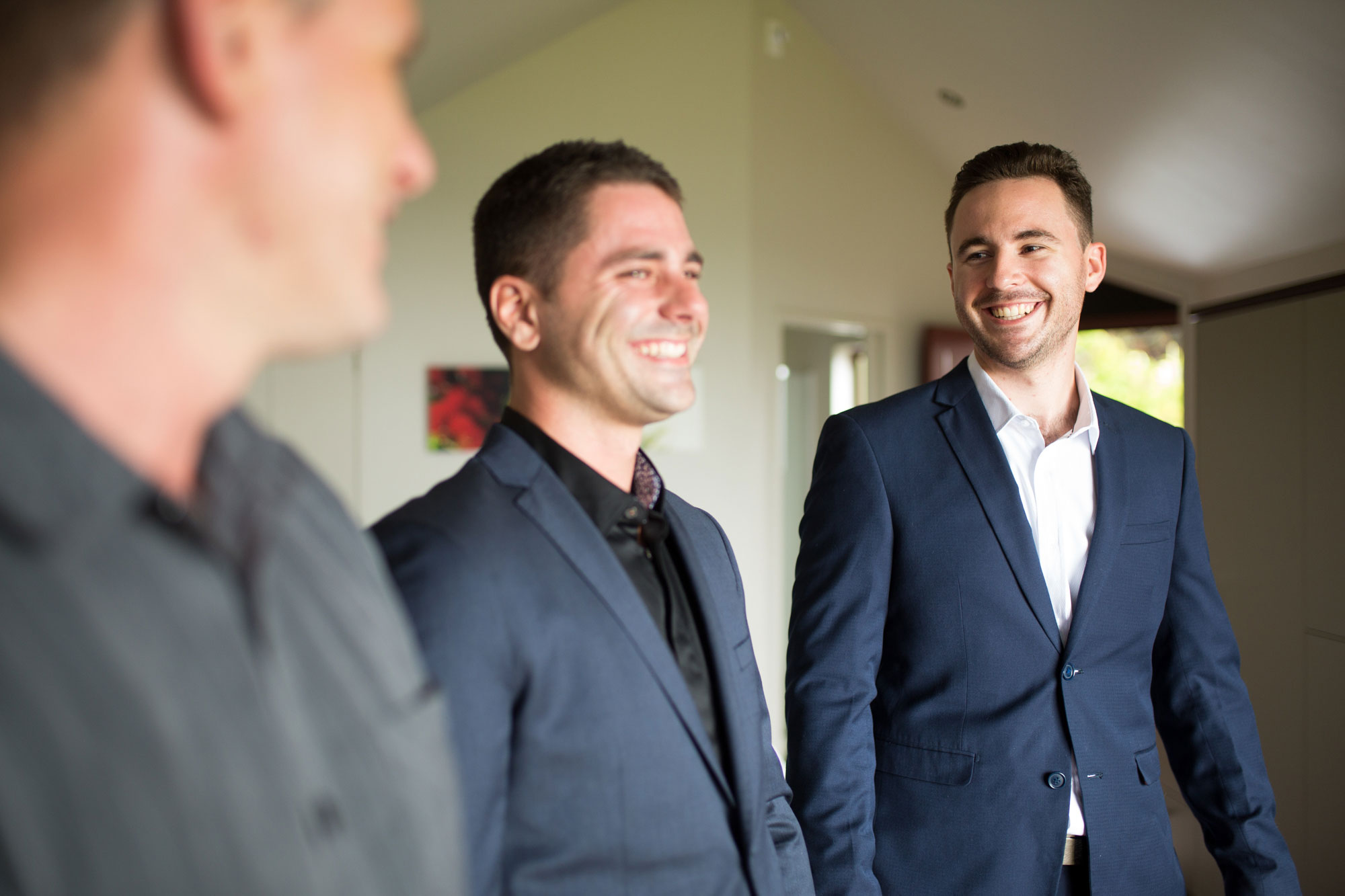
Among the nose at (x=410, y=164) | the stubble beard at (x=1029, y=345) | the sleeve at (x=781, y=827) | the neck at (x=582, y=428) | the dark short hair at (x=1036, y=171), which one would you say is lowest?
the sleeve at (x=781, y=827)

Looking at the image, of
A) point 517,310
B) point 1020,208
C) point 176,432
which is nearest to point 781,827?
point 517,310

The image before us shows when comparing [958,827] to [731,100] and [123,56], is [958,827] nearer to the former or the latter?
[123,56]

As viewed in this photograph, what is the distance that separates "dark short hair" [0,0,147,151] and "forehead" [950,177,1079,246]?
1.70m

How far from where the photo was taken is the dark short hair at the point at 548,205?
132cm

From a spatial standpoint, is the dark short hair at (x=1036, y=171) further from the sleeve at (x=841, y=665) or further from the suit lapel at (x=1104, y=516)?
the sleeve at (x=841, y=665)

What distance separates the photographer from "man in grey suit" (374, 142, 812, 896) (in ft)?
3.51

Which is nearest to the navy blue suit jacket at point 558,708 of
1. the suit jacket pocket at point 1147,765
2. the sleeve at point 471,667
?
the sleeve at point 471,667

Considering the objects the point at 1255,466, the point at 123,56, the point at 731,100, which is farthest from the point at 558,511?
the point at 731,100

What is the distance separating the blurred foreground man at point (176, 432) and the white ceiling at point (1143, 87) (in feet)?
10.6

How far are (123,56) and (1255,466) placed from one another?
4547 mm

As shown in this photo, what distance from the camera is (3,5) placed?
1.85 ft

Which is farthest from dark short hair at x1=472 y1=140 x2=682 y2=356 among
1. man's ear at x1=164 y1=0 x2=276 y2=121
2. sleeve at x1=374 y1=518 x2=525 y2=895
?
man's ear at x1=164 y1=0 x2=276 y2=121

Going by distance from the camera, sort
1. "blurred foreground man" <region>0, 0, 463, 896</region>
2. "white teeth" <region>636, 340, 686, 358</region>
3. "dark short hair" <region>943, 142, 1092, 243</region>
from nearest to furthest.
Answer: "blurred foreground man" <region>0, 0, 463, 896</region>
"white teeth" <region>636, 340, 686, 358</region>
"dark short hair" <region>943, 142, 1092, 243</region>

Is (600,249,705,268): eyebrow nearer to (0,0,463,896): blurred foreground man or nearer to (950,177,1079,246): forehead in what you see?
(0,0,463,896): blurred foreground man
